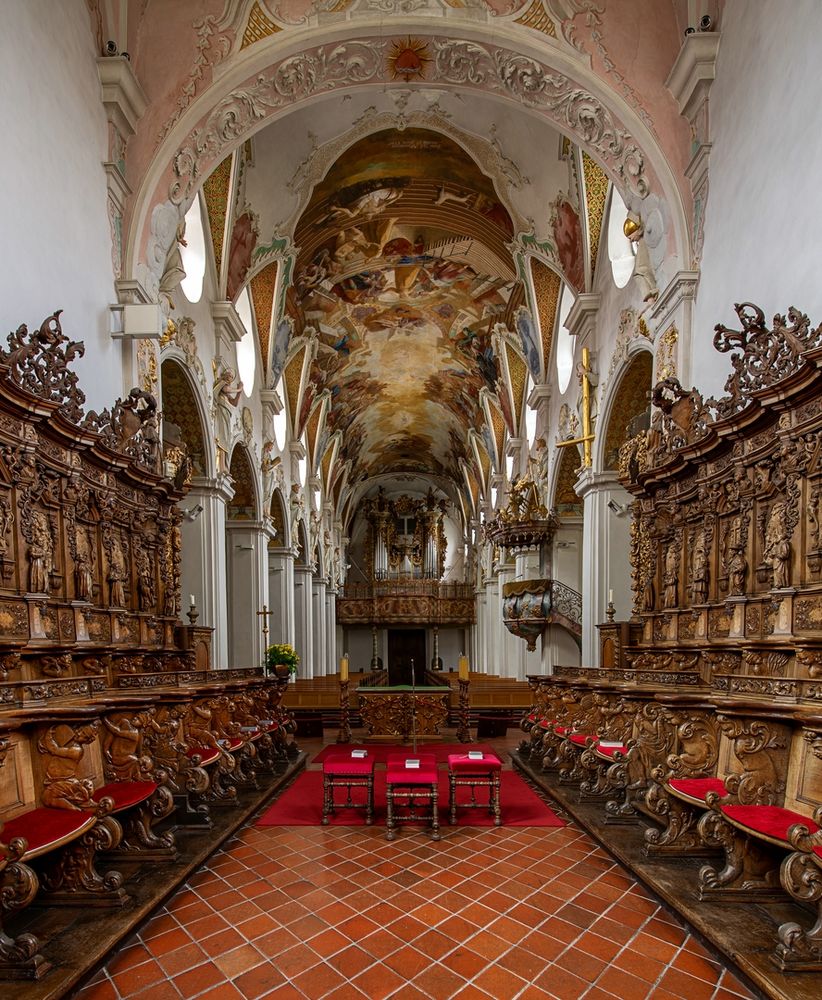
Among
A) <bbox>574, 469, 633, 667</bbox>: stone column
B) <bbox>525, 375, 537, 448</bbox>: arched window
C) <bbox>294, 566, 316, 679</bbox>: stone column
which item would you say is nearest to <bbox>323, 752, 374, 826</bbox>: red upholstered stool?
<bbox>574, 469, 633, 667</bbox>: stone column

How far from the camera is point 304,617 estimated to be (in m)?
22.5

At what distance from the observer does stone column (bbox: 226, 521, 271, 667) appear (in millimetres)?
14500

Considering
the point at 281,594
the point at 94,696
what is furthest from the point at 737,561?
the point at 281,594

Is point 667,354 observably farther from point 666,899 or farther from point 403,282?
point 403,282

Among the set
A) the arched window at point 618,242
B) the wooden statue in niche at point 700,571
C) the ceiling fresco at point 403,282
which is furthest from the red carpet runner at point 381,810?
the ceiling fresco at point 403,282

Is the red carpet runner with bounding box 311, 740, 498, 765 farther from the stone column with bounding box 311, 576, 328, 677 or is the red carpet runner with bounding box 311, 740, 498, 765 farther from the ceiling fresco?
the stone column with bounding box 311, 576, 328, 677

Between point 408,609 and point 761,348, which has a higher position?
point 761,348

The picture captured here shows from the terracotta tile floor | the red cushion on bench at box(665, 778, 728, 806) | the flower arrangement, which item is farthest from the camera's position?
the flower arrangement

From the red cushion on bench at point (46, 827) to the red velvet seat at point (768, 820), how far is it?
341 centimetres

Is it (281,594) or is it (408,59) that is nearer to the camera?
(408,59)

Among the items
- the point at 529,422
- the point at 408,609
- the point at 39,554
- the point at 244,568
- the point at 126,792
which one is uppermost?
the point at 529,422

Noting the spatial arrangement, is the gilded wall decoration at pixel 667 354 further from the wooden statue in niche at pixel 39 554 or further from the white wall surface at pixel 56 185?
the wooden statue in niche at pixel 39 554

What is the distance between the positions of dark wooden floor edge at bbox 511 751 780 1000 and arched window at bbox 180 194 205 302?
8644 millimetres

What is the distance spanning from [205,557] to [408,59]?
7287 mm
